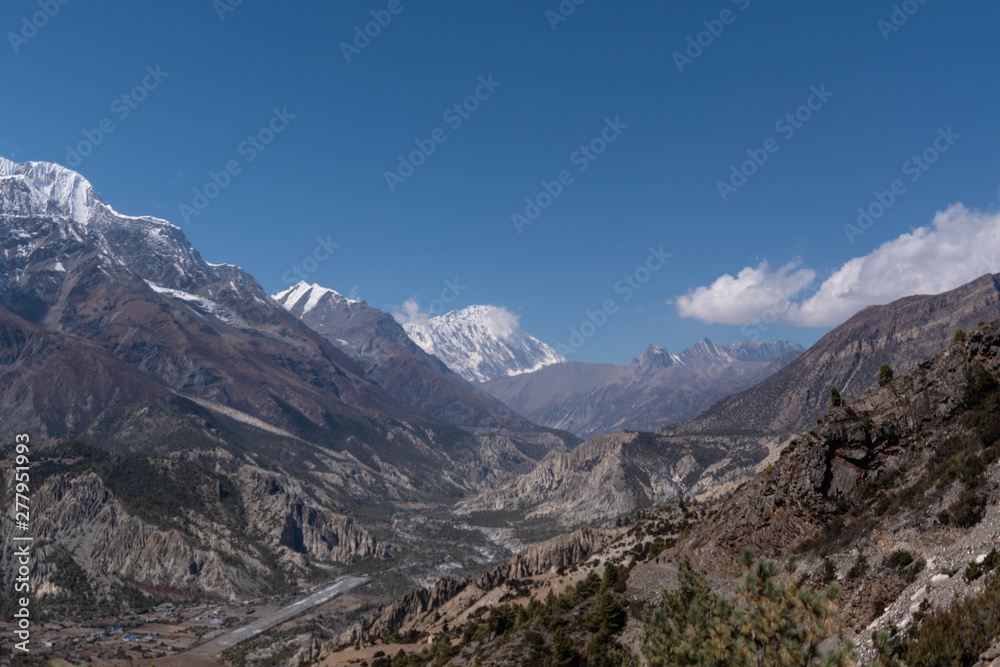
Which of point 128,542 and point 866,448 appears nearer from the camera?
point 866,448

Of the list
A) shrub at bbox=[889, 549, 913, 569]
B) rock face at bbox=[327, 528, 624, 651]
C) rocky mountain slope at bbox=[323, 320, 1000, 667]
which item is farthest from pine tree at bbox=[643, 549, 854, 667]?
rock face at bbox=[327, 528, 624, 651]

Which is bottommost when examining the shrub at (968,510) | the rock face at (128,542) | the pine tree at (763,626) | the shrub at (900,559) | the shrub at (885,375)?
the shrub at (900,559)

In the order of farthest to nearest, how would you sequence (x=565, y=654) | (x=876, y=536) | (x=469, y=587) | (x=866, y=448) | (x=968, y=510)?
(x=469, y=587)
(x=565, y=654)
(x=866, y=448)
(x=876, y=536)
(x=968, y=510)

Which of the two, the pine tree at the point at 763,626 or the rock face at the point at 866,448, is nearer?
the pine tree at the point at 763,626

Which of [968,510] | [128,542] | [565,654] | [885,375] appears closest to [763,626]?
[968,510]

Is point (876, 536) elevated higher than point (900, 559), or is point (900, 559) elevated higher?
point (876, 536)

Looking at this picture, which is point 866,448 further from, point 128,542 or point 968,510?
point 128,542

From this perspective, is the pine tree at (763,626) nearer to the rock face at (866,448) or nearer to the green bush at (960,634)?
the green bush at (960,634)

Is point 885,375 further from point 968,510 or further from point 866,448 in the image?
point 968,510

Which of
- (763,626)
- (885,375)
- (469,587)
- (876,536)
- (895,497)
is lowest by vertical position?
(469,587)


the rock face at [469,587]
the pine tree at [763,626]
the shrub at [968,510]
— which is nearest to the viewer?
the pine tree at [763,626]

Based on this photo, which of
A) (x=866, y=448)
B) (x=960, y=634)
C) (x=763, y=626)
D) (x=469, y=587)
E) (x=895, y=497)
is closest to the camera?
(x=763, y=626)

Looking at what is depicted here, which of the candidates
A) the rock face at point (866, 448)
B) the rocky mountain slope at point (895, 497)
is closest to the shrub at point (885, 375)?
the rock face at point (866, 448)
